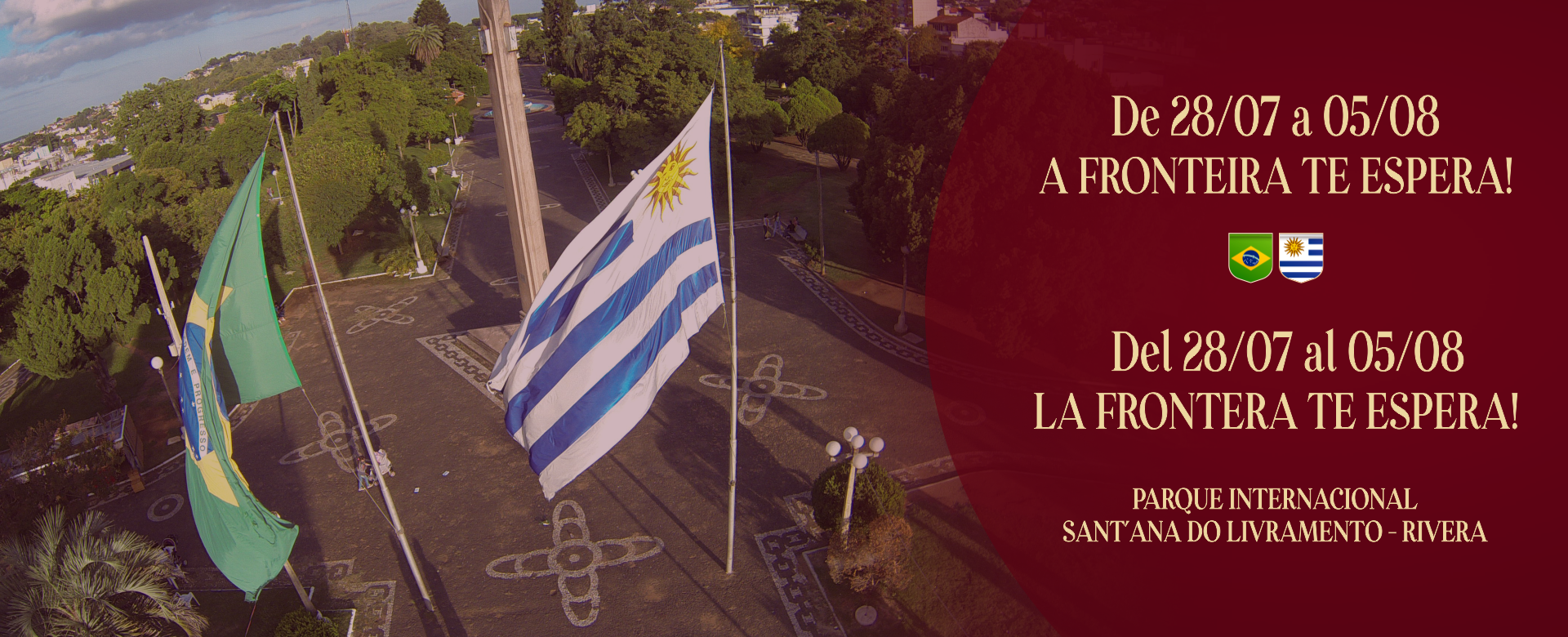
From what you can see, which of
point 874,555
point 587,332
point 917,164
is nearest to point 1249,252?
point 874,555

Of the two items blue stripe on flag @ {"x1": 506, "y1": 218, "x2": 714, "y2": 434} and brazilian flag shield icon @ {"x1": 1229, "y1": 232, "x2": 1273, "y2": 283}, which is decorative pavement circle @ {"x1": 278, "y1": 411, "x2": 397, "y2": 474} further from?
brazilian flag shield icon @ {"x1": 1229, "y1": 232, "x2": 1273, "y2": 283}

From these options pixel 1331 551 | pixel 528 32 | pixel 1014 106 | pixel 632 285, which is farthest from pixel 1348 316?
pixel 528 32

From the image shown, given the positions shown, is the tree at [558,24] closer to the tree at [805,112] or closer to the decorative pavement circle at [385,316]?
the tree at [805,112]

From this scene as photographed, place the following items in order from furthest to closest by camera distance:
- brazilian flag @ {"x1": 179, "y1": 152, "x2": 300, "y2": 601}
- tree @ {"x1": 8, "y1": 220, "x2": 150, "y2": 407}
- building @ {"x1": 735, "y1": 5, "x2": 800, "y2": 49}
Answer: building @ {"x1": 735, "y1": 5, "x2": 800, "y2": 49} < tree @ {"x1": 8, "y1": 220, "x2": 150, "y2": 407} < brazilian flag @ {"x1": 179, "y1": 152, "x2": 300, "y2": 601}

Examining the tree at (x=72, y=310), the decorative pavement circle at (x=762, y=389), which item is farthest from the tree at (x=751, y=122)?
the tree at (x=72, y=310)

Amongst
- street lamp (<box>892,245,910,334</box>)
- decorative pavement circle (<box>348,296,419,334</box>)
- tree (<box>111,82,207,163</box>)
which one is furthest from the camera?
tree (<box>111,82,207,163</box>)

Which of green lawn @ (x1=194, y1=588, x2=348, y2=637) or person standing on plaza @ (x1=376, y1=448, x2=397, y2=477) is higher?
person standing on plaza @ (x1=376, y1=448, x2=397, y2=477)

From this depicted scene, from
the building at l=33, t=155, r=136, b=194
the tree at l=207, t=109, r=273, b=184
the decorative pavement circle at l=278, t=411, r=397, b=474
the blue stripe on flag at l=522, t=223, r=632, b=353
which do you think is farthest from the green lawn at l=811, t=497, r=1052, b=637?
the building at l=33, t=155, r=136, b=194
